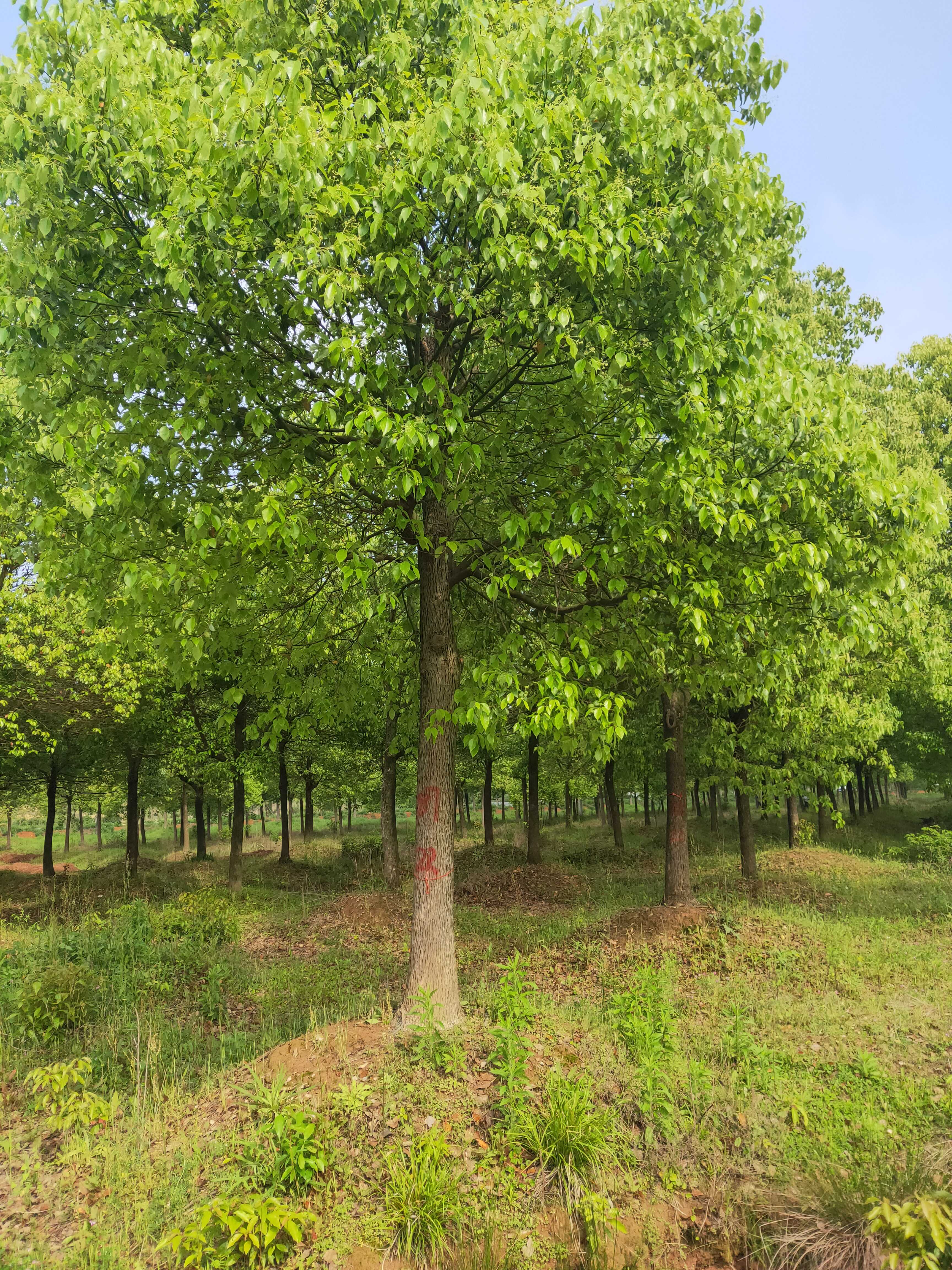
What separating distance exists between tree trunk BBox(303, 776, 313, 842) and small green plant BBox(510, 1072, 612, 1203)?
26.9 m

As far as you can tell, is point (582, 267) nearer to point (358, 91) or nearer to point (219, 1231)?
point (358, 91)

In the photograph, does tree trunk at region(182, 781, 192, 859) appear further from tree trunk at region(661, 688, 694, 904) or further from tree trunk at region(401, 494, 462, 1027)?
tree trunk at region(401, 494, 462, 1027)

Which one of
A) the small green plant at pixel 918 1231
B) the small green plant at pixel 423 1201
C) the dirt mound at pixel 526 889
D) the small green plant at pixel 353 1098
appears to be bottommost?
the dirt mound at pixel 526 889

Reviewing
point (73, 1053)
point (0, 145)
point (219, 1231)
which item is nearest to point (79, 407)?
point (0, 145)

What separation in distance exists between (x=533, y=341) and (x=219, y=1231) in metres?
7.05

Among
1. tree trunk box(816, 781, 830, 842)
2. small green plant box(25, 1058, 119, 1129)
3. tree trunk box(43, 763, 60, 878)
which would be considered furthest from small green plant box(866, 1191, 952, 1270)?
tree trunk box(43, 763, 60, 878)

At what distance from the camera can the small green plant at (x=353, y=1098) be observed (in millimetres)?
5348

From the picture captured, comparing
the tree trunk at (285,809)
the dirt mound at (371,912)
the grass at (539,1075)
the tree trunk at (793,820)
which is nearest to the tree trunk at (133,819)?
the tree trunk at (285,809)

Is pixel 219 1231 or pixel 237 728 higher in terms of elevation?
pixel 237 728

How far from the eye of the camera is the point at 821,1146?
530 cm

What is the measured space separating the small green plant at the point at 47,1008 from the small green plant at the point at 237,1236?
386 cm

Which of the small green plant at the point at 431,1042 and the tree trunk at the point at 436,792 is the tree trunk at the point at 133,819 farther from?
the small green plant at the point at 431,1042

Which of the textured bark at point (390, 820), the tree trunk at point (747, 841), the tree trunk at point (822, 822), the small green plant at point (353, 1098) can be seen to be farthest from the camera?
the tree trunk at point (822, 822)

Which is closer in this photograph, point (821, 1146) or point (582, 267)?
point (582, 267)
